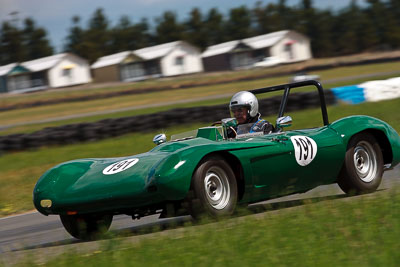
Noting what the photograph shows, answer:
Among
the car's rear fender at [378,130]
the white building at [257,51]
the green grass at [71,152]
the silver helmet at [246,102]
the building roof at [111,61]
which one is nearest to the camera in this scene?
the car's rear fender at [378,130]

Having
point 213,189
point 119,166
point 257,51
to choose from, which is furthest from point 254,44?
point 213,189

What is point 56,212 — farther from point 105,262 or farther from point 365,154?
point 365,154

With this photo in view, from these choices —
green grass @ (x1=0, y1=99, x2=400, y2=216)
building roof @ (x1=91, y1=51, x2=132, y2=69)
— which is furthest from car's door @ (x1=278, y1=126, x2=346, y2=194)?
building roof @ (x1=91, y1=51, x2=132, y2=69)

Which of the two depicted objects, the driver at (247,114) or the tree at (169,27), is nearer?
the driver at (247,114)

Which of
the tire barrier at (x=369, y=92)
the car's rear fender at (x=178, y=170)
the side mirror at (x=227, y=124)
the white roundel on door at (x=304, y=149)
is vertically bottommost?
the tire barrier at (x=369, y=92)

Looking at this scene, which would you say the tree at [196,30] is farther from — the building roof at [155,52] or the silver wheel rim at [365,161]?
the silver wheel rim at [365,161]

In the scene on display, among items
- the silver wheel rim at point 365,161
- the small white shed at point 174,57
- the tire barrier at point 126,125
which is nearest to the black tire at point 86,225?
the silver wheel rim at point 365,161

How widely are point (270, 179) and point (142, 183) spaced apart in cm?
130

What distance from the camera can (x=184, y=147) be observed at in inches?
241

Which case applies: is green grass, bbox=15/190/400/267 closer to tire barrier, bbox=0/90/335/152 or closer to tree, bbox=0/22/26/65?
tire barrier, bbox=0/90/335/152

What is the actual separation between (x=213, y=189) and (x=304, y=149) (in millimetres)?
1250

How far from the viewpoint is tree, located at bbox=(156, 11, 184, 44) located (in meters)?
94.3

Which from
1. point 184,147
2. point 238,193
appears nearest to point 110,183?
point 184,147

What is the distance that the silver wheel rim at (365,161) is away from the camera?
→ 23.9ft
